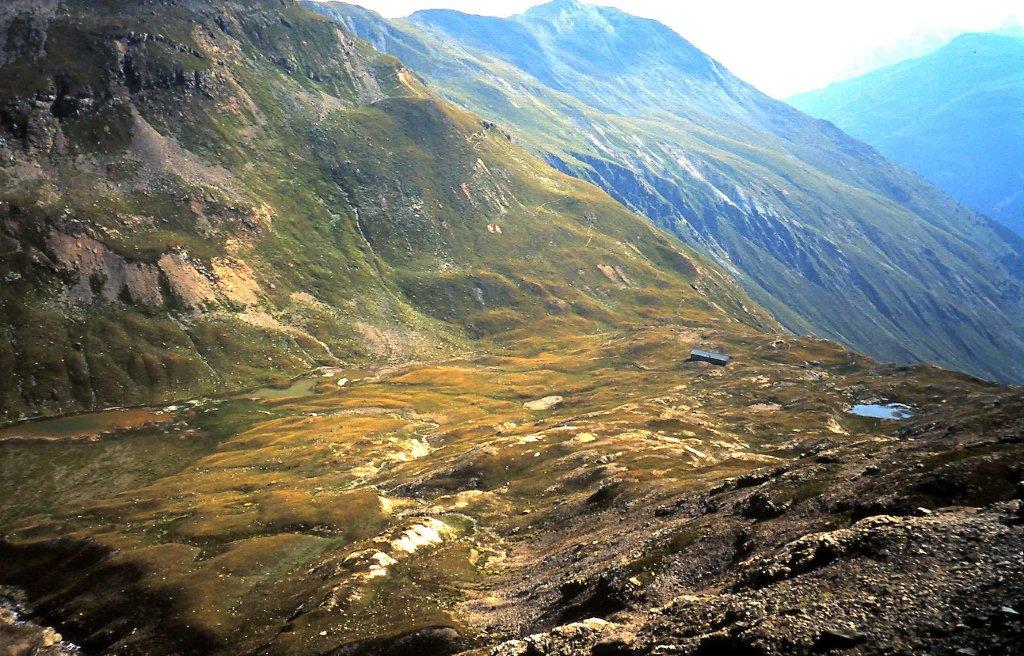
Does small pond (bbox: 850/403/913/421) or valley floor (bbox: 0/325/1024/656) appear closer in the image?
valley floor (bbox: 0/325/1024/656)

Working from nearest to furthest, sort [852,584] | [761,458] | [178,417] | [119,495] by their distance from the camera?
[852,584] < [761,458] < [119,495] < [178,417]

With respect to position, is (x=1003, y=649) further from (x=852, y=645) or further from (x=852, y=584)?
(x=852, y=584)

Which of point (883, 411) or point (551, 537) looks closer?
→ point (551, 537)

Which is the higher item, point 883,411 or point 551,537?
point 883,411

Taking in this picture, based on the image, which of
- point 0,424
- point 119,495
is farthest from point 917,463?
point 0,424

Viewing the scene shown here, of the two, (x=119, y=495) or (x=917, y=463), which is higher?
(x=917, y=463)
